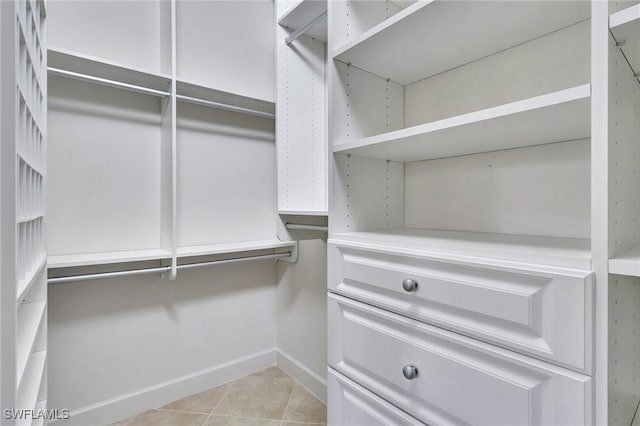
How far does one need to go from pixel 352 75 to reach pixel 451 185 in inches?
21.3

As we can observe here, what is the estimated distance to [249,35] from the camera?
1925 millimetres

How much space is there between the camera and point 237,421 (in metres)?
1.55

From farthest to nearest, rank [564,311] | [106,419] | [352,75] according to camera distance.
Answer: [106,419]
[352,75]
[564,311]

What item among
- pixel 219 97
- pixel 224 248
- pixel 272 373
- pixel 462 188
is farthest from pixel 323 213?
pixel 272 373

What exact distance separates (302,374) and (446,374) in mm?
1346

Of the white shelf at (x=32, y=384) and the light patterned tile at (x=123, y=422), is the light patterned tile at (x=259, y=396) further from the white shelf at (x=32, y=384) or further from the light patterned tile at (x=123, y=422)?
the white shelf at (x=32, y=384)

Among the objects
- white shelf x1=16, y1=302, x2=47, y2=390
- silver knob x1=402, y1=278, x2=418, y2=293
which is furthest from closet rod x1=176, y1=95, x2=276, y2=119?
silver knob x1=402, y1=278, x2=418, y2=293

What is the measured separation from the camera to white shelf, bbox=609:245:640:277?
0.51m

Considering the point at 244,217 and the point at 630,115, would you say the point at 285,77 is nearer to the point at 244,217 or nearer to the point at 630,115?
the point at 244,217

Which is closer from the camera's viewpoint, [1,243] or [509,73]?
[1,243]

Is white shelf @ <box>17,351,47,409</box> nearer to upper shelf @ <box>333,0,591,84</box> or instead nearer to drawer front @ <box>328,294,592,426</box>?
drawer front @ <box>328,294,592,426</box>

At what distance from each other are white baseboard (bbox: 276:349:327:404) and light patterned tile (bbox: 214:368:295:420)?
0.14 ft

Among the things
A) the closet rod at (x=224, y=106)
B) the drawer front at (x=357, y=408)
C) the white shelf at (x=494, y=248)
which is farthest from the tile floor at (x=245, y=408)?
the closet rod at (x=224, y=106)

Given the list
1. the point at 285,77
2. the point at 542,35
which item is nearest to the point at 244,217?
the point at 285,77
